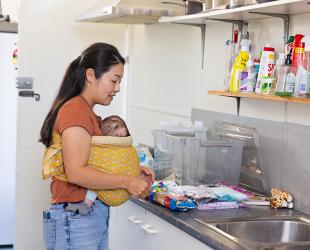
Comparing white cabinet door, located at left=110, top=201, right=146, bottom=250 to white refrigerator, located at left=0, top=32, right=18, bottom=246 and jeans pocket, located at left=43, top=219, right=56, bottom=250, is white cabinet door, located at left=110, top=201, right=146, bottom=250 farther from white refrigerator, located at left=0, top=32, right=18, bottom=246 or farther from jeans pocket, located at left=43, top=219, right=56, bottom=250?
white refrigerator, located at left=0, top=32, right=18, bottom=246

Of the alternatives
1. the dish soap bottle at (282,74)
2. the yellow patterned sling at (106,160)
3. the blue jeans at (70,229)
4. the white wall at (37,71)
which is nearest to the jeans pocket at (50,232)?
the blue jeans at (70,229)

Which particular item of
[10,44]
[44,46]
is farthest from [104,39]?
[10,44]

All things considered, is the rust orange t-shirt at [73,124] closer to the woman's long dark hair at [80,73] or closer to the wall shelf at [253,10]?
the woman's long dark hair at [80,73]

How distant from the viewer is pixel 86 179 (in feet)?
6.14

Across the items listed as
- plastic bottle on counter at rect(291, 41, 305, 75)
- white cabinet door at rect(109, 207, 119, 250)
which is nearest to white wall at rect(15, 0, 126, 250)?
white cabinet door at rect(109, 207, 119, 250)

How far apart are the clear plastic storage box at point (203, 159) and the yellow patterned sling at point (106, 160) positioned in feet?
1.69

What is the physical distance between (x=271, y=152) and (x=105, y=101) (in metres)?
0.73

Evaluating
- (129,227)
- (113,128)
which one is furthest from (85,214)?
(129,227)

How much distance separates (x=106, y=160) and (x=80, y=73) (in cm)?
30

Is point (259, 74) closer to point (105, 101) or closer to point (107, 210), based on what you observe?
point (105, 101)

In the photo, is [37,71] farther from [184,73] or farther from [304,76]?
[304,76]

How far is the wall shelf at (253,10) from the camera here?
1.91 metres

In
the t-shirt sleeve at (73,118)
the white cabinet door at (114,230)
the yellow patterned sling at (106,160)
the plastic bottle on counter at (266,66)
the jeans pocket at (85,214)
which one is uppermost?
the plastic bottle on counter at (266,66)

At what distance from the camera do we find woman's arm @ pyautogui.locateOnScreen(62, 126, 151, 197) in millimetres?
1838
